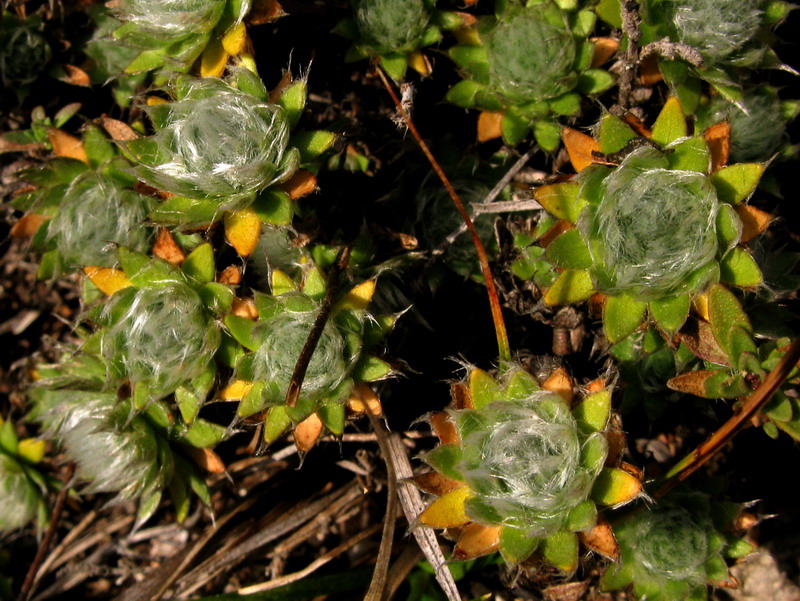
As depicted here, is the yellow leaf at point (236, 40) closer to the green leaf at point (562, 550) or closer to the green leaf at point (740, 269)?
the green leaf at point (740, 269)

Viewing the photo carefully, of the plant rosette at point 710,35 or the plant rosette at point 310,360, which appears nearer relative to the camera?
the plant rosette at point 310,360

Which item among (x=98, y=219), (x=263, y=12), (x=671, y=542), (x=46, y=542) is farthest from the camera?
(x=46, y=542)

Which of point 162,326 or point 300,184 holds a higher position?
point 300,184

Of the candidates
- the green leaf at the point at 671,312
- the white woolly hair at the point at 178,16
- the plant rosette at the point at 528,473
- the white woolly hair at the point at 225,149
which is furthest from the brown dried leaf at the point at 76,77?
the green leaf at the point at 671,312

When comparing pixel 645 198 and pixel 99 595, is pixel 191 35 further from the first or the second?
pixel 99 595

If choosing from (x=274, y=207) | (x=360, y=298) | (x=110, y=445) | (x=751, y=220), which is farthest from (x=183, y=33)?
(x=751, y=220)

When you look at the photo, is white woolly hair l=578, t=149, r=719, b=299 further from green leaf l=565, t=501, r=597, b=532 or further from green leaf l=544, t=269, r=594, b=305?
green leaf l=565, t=501, r=597, b=532

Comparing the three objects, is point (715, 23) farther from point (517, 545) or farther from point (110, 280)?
point (110, 280)

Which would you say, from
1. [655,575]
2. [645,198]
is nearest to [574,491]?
[655,575]
